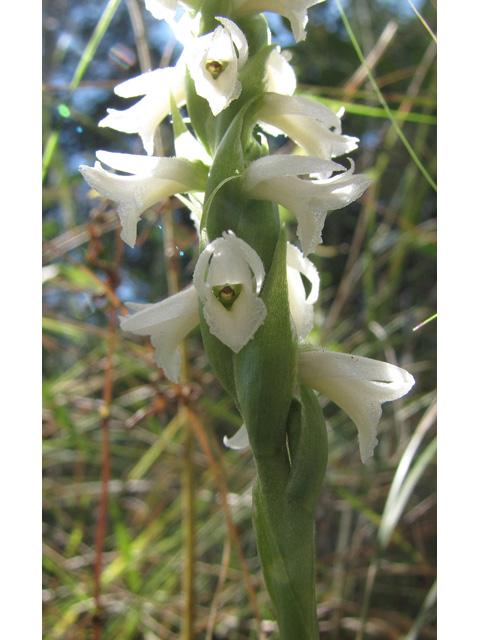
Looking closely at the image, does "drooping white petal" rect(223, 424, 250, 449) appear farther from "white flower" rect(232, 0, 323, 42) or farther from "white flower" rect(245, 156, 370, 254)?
"white flower" rect(232, 0, 323, 42)

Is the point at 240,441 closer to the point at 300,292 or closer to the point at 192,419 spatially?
the point at 300,292

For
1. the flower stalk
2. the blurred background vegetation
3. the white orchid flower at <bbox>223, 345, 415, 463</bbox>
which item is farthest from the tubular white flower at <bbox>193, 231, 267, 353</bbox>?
the blurred background vegetation

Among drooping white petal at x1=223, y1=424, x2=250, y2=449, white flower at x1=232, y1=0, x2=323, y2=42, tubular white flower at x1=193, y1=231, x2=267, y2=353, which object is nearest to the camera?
tubular white flower at x1=193, y1=231, x2=267, y2=353

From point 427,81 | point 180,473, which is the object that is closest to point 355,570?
point 180,473

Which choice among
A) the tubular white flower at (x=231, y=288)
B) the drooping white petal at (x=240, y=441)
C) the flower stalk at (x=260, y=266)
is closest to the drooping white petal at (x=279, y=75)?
the flower stalk at (x=260, y=266)
